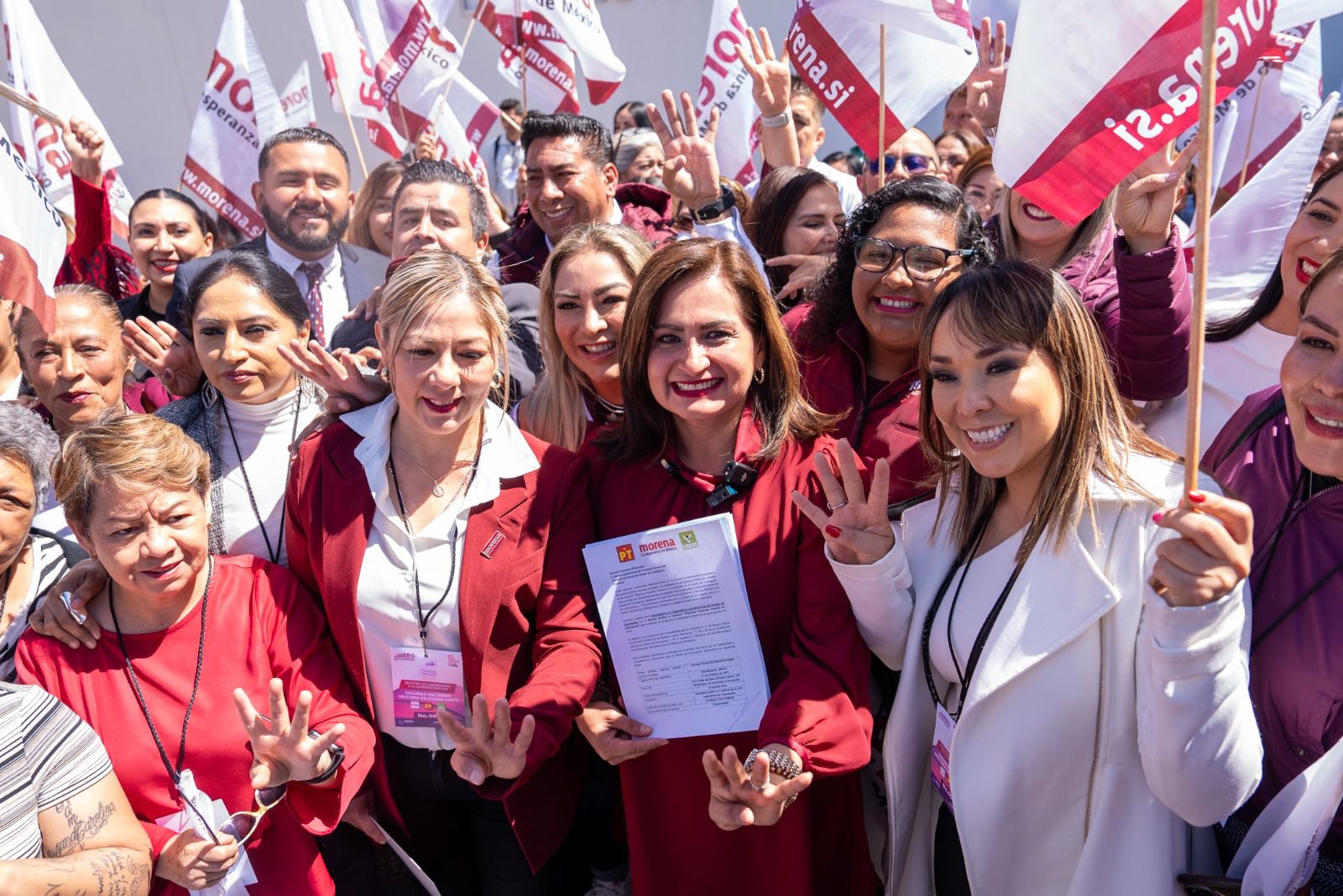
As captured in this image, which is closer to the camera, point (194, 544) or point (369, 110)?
point (194, 544)

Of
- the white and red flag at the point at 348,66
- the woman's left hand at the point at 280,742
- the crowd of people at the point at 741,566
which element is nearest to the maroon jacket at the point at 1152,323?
the crowd of people at the point at 741,566

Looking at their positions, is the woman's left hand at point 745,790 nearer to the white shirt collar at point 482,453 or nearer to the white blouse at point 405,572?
the white blouse at point 405,572

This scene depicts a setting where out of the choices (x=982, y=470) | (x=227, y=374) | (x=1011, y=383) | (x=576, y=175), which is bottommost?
(x=982, y=470)

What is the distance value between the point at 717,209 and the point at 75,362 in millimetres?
2304

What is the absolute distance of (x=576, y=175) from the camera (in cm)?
462

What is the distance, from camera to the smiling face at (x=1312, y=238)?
2.57m

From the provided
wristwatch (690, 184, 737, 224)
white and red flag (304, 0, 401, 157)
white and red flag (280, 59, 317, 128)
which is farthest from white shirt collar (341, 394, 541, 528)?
white and red flag (280, 59, 317, 128)

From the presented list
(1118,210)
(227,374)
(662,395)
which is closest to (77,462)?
(227,374)

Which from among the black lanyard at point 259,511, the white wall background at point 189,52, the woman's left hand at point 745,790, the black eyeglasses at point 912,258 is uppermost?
the white wall background at point 189,52

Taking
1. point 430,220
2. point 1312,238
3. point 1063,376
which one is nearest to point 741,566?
point 1063,376

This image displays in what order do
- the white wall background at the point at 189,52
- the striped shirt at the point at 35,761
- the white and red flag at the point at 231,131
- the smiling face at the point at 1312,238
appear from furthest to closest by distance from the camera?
the white wall background at the point at 189,52
the white and red flag at the point at 231,131
the smiling face at the point at 1312,238
the striped shirt at the point at 35,761

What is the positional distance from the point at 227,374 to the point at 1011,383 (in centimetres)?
219

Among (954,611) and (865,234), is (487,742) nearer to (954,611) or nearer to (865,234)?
(954,611)

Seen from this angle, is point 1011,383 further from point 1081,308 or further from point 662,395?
point 662,395
